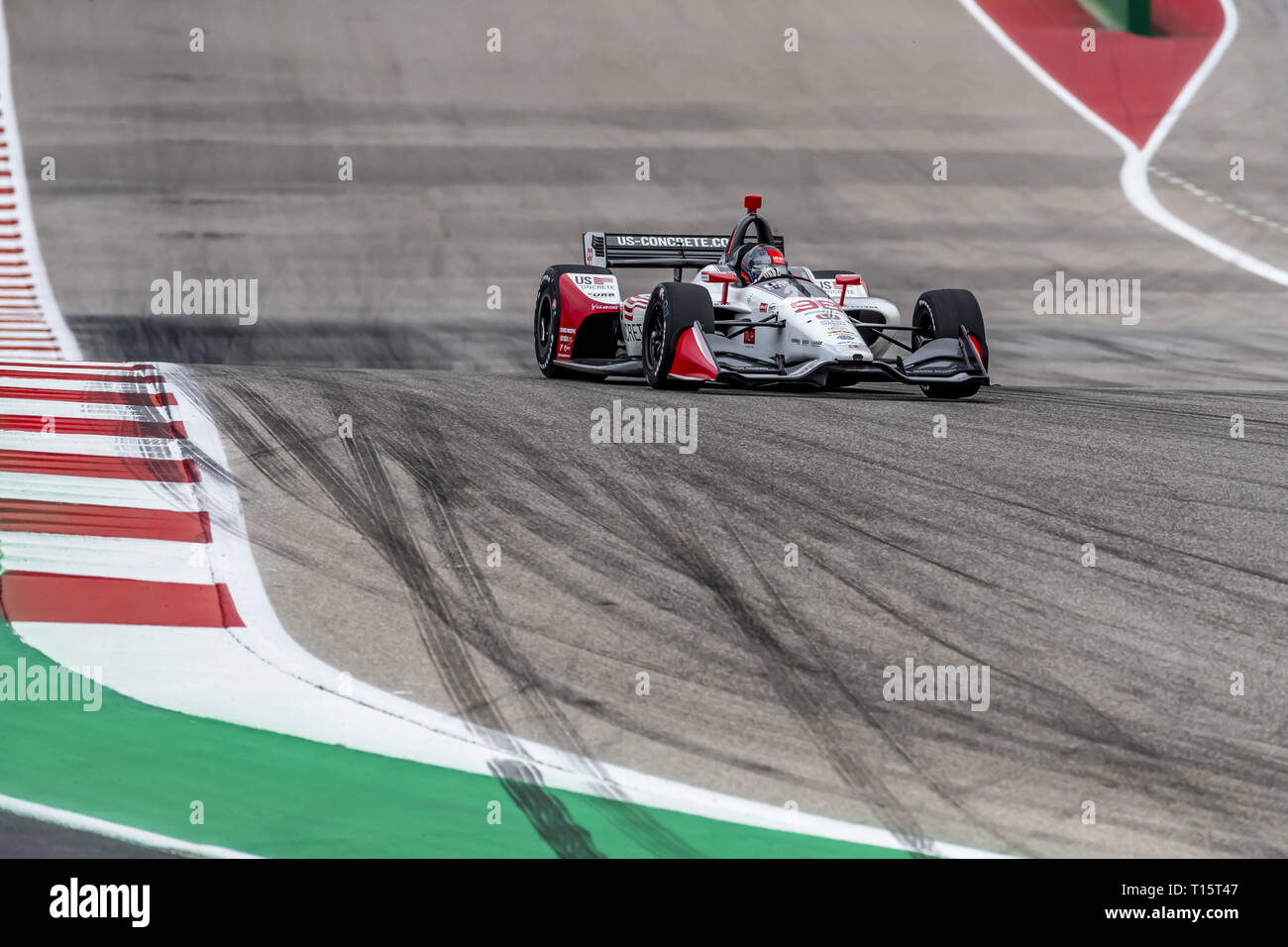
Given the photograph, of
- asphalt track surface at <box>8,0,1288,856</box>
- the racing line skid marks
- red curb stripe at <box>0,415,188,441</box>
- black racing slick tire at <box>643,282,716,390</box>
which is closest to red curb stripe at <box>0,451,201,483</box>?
the racing line skid marks

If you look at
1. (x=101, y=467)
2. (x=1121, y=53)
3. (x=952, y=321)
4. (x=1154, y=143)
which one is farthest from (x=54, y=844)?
(x=1121, y=53)

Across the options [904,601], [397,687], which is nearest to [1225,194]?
[904,601]

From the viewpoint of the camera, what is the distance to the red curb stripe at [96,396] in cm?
962

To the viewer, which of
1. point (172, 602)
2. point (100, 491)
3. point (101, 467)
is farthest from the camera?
point (101, 467)

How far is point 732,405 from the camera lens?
31.7 ft

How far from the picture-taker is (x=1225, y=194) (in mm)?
19469

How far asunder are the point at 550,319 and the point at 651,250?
1089mm

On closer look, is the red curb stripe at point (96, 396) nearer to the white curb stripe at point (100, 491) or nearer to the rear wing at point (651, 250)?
the white curb stripe at point (100, 491)

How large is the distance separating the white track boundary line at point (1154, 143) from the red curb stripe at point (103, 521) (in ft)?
46.9

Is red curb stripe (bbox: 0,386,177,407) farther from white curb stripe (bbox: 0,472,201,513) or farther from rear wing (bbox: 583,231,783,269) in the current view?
rear wing (bbox: 583,231,783,269)

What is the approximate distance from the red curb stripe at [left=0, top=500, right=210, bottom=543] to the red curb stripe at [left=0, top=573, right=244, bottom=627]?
0.57 meters

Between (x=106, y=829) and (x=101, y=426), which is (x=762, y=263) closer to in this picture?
(x=101, y=426)

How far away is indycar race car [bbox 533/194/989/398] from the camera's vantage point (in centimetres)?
1021
